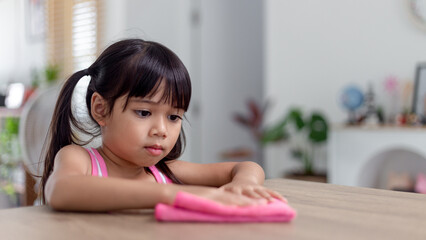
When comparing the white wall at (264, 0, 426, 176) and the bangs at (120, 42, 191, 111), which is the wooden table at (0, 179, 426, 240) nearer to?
the bangs at (120, 42, 191, 111)

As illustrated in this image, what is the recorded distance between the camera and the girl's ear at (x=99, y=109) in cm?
85

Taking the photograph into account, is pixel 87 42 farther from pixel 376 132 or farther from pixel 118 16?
pixel 376 132

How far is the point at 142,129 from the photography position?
78 centimetres

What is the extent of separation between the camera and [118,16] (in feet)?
13.1

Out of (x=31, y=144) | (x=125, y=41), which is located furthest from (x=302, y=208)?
(x=31, y=144)

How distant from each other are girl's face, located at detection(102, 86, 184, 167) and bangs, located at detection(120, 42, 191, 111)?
0.01 m

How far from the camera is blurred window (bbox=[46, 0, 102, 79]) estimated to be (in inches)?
164

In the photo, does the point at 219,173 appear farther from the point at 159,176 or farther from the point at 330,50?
the point at 330,50

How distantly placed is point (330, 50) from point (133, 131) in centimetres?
298

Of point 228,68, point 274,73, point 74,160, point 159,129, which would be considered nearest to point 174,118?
point 159,129

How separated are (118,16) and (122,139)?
11.2 ft

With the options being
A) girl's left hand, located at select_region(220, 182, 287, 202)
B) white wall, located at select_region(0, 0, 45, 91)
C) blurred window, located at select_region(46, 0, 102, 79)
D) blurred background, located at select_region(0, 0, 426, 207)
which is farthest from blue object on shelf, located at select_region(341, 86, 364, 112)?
white wall, located at select_region(0, 0, 45, 91)

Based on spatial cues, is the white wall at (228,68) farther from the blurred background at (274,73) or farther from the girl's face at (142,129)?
the girl's face at (142,129)

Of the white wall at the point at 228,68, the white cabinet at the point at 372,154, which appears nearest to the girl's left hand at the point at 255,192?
the white cabinet at the point at 372,154
